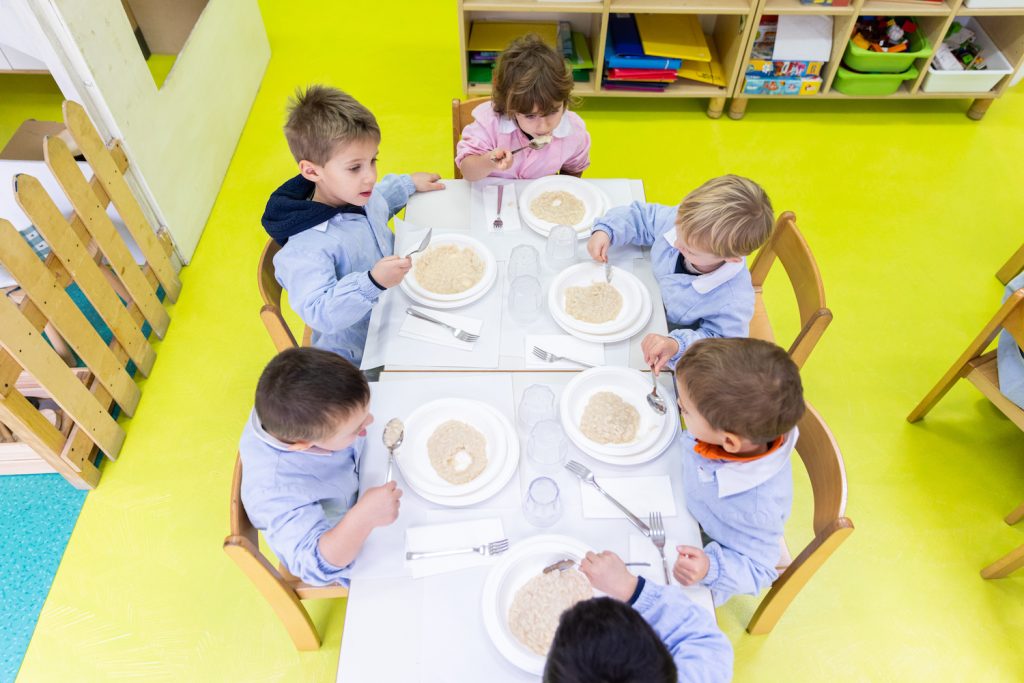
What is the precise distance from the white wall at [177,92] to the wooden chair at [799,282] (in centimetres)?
236

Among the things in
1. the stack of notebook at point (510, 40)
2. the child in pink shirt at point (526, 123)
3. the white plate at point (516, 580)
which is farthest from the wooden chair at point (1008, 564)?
the stack of notebook at point (510, 40)

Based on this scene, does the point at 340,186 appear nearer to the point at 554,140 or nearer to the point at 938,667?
the point at 554,140

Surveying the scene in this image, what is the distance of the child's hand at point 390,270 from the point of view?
1.78 metres

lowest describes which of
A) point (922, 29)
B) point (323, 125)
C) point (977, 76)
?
point (977, 76)

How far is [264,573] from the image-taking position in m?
1.37

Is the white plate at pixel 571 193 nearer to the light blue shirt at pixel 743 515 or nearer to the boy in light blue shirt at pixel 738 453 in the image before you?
the boy in light blue shirt at pixel 738 453

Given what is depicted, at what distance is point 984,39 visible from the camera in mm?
3658

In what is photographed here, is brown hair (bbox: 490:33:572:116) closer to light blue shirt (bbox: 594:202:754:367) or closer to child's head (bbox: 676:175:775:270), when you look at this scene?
light blue shirt (bbox: 594:202:754:367)

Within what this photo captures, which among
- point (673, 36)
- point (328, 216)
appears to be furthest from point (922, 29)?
point (328, 216)

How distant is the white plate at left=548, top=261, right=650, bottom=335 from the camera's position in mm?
1814

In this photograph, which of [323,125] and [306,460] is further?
[323,125]

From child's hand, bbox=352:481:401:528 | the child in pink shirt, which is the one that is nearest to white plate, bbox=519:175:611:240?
the child in pink shirt

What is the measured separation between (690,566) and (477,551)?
0.43 meters

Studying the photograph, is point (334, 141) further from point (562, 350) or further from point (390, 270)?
point (562, 350)
